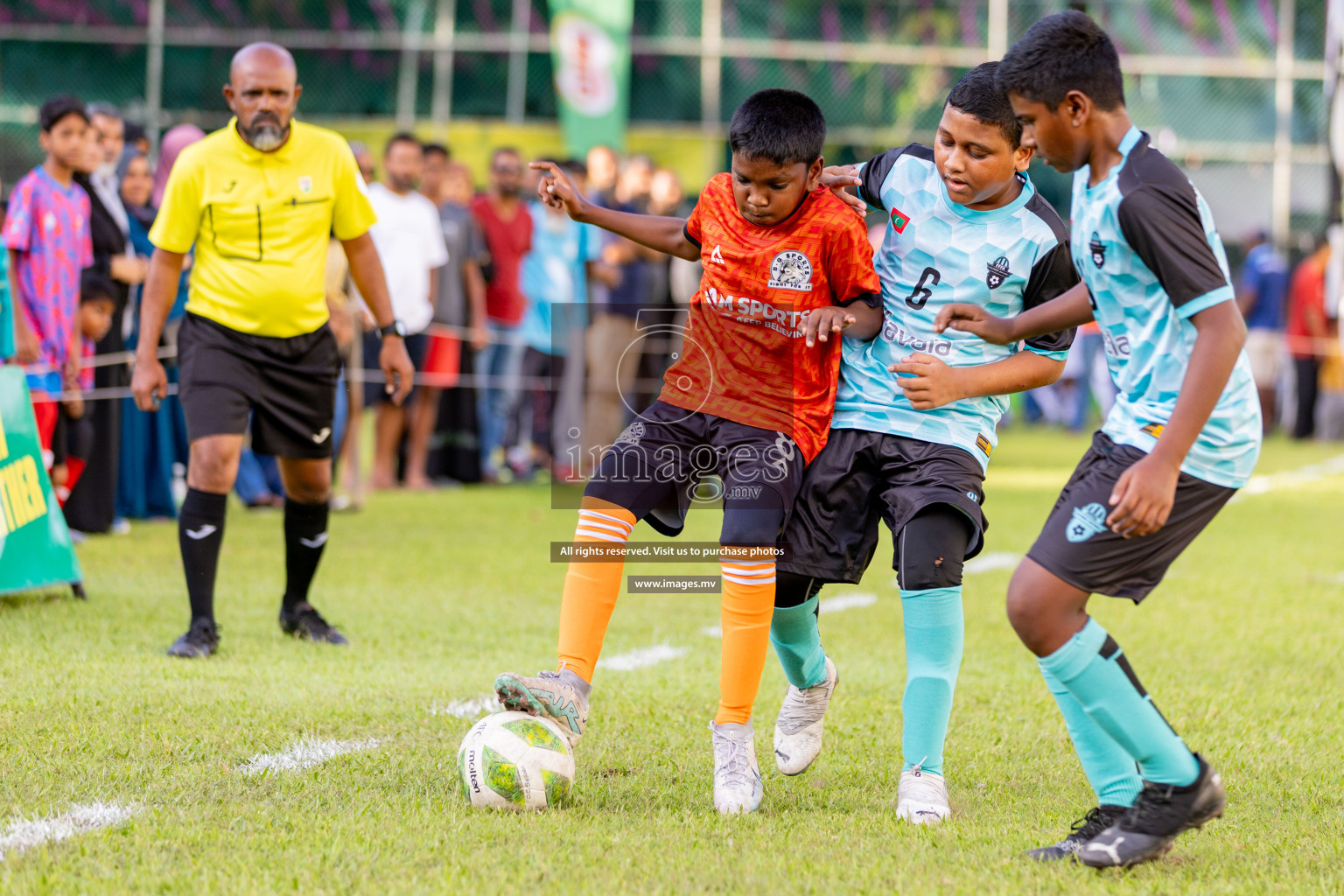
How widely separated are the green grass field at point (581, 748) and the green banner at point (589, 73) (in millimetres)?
11649

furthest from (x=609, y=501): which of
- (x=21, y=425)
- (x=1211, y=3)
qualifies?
(x=1211, y=3)

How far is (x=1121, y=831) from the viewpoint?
3.33 metres

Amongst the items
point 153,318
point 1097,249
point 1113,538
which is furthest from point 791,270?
point 153,318

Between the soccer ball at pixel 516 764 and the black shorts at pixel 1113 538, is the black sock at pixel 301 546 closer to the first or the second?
the soccer ball at pixel 516 764

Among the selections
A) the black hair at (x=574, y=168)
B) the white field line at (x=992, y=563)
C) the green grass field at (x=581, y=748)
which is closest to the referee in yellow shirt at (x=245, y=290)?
the green grass field at (x=581, y=748)

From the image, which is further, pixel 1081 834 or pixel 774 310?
pixel 774 310

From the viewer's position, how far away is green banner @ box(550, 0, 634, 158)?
1867cm

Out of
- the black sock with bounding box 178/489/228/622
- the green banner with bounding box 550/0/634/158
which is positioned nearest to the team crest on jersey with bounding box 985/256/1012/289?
the black sock with bounding box 178/489/228/622

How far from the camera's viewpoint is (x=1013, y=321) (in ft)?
12.0

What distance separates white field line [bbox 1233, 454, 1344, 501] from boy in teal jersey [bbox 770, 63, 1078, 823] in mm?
9012

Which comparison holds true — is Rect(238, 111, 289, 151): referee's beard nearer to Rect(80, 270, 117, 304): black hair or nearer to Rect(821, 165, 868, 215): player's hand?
Rect(821, 165, 868, 215): player's hand

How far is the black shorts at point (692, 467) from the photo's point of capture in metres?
3.95

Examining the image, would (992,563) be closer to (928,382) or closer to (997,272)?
(997,272)

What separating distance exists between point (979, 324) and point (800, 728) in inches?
52.4
